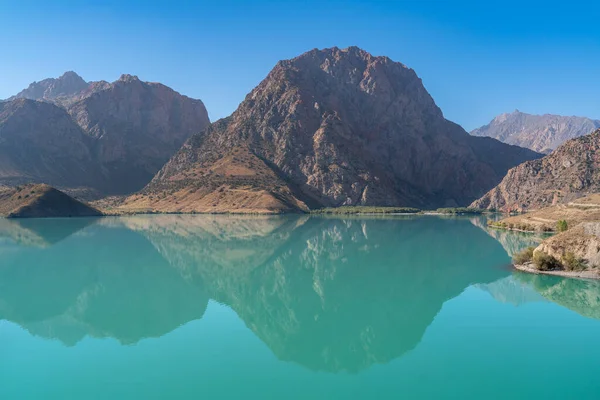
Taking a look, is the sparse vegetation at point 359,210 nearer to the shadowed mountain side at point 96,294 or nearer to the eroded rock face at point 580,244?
the shadowed mountain side at point 96,294

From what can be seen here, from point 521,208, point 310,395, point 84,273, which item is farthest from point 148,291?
point 521,208

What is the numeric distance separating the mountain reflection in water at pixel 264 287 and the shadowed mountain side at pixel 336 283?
0.38 ft

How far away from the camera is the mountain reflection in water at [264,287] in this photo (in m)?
26.0

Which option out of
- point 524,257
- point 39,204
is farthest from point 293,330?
point 39,204

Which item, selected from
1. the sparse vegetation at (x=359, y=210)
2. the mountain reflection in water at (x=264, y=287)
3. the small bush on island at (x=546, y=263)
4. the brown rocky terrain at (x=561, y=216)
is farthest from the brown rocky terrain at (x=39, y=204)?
the small bush on island at (x=546, y=263)

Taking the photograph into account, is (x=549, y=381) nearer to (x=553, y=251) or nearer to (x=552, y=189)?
(x=553, y=251)

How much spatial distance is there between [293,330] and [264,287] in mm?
13224

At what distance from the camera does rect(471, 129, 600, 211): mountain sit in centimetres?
13250

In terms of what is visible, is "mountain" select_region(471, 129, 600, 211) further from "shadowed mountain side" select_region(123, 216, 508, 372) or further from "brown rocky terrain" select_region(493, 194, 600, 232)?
"shadowed mountain side" select_region(123, 216, 508, 372)

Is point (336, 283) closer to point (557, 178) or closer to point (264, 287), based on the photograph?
point (264, 287)

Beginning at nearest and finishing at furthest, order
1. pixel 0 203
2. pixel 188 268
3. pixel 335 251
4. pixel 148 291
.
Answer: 1. pixel 148 291
2. pixel 188 268
3. pixel 335 251
4. pixel 0 203

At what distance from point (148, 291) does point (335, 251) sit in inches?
1229

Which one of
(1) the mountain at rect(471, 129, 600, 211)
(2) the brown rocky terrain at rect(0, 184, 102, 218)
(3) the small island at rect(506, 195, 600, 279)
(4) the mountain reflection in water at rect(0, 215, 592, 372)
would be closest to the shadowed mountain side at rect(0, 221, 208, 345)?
(4) the mountain reflection in water at rect(0, 215, 592, 372)

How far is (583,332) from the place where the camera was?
85.4ft
